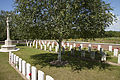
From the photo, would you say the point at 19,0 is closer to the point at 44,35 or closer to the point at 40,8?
the point at 40,8

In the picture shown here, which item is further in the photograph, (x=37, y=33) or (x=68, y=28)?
(x=37, y=33)

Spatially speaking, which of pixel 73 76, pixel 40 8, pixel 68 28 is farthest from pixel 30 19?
pixel 73 76

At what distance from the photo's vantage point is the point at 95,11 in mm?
5855

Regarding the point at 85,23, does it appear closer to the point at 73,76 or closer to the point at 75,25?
the point at 75,25

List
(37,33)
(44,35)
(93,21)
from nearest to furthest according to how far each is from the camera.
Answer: (93,21)
(44,35)
(37,33)

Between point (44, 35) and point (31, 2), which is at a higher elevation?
point (31, 2)

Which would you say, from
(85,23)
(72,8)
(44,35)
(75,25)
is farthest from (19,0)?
(85,23)

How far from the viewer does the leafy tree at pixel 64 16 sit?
553 cm

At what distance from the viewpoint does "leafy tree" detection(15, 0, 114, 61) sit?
5.53 m

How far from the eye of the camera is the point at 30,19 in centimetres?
591

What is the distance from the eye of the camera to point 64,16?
18.3 ft

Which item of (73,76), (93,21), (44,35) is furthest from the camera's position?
(44,35)

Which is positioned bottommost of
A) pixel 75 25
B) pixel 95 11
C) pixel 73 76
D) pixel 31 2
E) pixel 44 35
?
pixel 73 76

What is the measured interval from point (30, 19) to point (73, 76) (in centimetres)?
386
